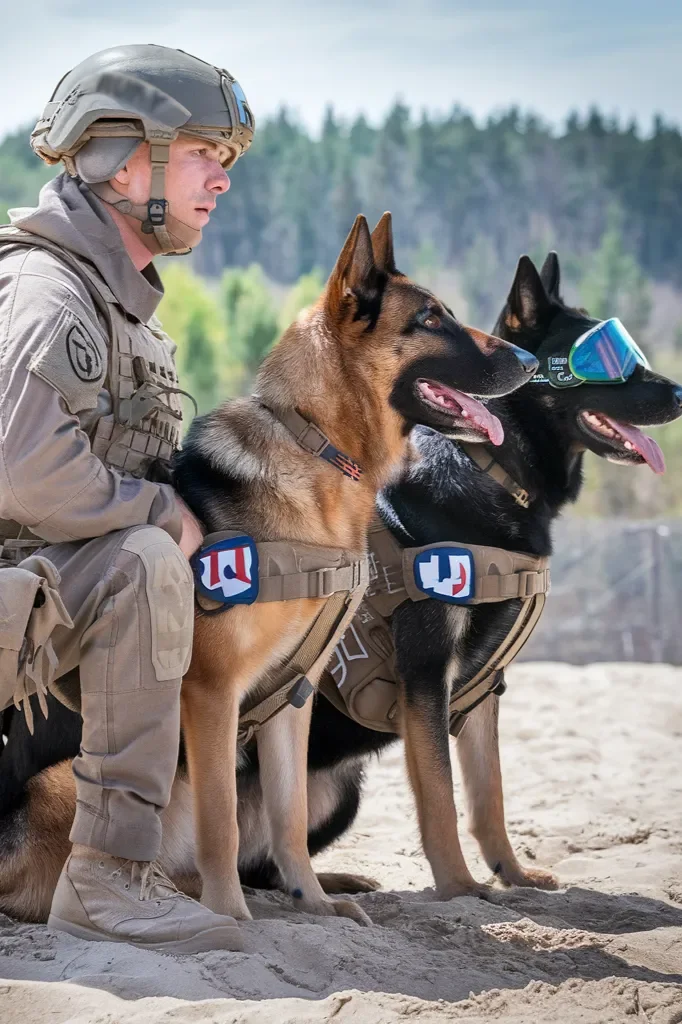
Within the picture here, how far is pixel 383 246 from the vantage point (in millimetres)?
3662

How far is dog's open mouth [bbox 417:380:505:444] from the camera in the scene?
11.8 ft

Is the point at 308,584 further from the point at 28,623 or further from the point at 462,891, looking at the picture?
the point at 462,891

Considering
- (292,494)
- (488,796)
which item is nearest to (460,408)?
(292,494)

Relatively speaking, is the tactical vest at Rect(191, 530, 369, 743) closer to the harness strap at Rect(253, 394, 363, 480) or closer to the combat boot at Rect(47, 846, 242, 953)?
the harness strap at Rect(253, 394, 363, 480)

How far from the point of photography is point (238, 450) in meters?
3.41

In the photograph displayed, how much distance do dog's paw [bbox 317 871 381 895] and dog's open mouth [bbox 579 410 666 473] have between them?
1.92 m

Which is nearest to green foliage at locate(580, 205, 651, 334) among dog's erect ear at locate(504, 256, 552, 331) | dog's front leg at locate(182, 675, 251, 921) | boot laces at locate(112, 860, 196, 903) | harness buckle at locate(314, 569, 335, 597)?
dog's erect ear at locate(504, 256, 552, 331)

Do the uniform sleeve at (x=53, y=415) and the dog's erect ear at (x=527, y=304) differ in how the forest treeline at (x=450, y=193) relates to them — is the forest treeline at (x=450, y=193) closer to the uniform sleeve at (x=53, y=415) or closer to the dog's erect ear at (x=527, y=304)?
the dog's erect ear at (x=527, y=304)

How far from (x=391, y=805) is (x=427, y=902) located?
162cm

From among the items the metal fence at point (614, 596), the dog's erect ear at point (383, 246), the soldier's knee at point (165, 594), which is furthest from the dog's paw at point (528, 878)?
the metal fence at point (614, 596)

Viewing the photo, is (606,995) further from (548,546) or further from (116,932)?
(548,546)

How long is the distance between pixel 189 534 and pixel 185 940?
3.52 ft

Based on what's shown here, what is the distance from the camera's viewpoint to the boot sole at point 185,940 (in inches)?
104

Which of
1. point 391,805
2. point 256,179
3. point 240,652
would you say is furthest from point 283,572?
point 256,179
